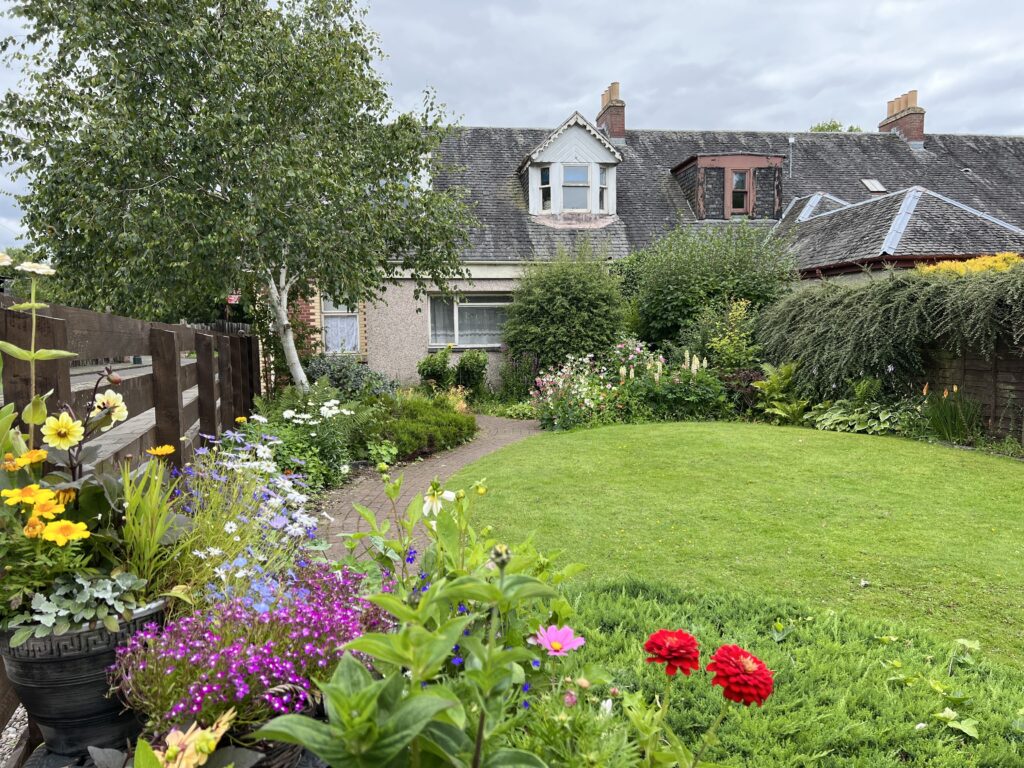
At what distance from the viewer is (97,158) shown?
834 cm

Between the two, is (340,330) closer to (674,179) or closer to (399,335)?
(399,335)

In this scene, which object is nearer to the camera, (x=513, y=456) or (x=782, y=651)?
(x=782, y=651)

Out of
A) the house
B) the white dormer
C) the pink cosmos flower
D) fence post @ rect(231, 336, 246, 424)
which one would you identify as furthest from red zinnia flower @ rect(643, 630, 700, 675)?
the white dormer

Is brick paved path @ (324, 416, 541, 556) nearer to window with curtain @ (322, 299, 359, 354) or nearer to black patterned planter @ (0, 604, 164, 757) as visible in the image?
black patterned planter @ (0, 604, 164, 757)

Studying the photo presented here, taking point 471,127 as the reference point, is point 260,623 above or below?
below

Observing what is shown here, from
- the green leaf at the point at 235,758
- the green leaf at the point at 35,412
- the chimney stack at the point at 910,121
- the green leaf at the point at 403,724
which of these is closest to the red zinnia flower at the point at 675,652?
the green leaf at the point at 403,724

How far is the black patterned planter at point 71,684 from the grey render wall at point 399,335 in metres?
14.2

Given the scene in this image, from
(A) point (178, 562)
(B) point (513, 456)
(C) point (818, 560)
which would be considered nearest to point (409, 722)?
(A) point (178, 562)

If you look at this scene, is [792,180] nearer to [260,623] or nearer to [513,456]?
[513,456]

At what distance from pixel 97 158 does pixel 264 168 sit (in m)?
2.20

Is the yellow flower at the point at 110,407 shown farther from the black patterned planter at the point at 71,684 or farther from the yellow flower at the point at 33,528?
the black patterned planter at the point at 71,684

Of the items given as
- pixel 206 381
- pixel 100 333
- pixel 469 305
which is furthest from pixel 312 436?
pixel 469 305

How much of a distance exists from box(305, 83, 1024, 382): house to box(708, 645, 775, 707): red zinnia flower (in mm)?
13053

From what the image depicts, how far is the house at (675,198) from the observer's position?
556 inches
